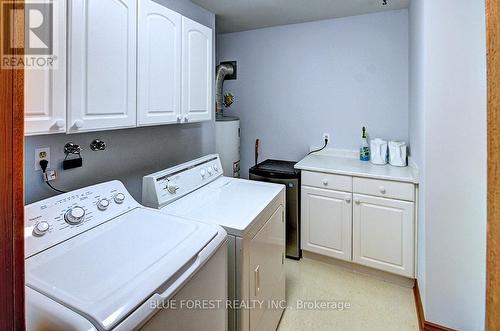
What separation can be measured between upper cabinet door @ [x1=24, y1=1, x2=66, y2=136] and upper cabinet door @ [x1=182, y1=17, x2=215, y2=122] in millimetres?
817

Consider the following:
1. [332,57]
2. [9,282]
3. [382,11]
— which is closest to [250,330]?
[9,282]

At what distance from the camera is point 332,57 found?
9.93ft

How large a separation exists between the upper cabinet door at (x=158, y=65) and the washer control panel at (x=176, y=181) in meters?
0.33

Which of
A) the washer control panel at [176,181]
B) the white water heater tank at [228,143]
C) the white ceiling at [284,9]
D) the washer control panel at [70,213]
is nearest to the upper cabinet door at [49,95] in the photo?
the washer control panel at [70,213]

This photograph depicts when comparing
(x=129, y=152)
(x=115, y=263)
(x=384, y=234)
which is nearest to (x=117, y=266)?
(x=115, y=263)

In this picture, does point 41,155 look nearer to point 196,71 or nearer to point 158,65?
point 158,65

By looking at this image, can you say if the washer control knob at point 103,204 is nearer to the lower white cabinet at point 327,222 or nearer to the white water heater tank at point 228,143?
the white water heater tank at point 228,143

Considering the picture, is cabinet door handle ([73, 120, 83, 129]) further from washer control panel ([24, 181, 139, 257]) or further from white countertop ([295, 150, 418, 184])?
white countertop ([295, 150, 418, 184])

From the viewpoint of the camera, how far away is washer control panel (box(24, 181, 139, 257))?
110cm

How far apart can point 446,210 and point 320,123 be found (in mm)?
1657

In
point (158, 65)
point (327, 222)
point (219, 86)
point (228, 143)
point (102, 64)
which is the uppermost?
point (219, 86)

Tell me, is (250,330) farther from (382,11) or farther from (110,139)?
(382,11)

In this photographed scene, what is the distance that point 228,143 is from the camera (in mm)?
3035

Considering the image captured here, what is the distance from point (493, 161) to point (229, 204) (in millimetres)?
1335
